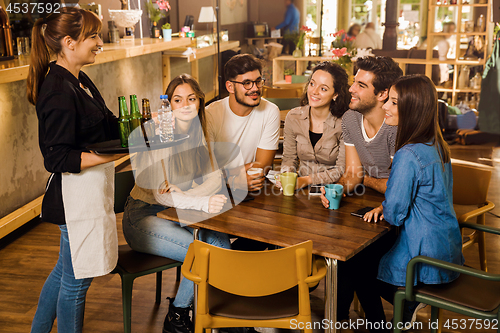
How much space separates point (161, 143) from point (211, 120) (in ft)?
2.52

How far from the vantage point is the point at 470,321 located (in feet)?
7.21

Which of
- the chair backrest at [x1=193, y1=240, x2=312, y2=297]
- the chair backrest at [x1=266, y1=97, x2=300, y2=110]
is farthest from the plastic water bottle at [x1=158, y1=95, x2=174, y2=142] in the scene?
the chair backrest at [x1=266, y1=97, x2=300, y2=110]

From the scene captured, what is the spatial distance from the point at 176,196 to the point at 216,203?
19 cm

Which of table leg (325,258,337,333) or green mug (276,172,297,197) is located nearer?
table leg (325,258,337,333)

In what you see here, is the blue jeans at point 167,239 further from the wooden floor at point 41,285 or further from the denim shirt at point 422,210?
the denim shirt at point 422,210

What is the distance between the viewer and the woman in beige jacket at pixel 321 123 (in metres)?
2.35

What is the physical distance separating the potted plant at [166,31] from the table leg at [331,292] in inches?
173

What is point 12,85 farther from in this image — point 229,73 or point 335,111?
point 335,111

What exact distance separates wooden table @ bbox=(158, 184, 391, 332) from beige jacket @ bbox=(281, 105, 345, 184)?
410mm

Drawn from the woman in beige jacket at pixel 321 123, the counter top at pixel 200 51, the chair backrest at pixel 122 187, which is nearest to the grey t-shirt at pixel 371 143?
the woman in beige jacket at pixel 321 123

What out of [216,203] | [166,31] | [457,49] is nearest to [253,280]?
[216,203]

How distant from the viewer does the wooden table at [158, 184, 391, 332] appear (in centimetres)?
149

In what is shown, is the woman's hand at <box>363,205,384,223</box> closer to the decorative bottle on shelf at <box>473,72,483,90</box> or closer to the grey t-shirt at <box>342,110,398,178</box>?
the grey t-shirt at <box>342,110,398,178</box>

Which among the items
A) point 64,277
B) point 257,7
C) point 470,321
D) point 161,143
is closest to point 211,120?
point 161,143
